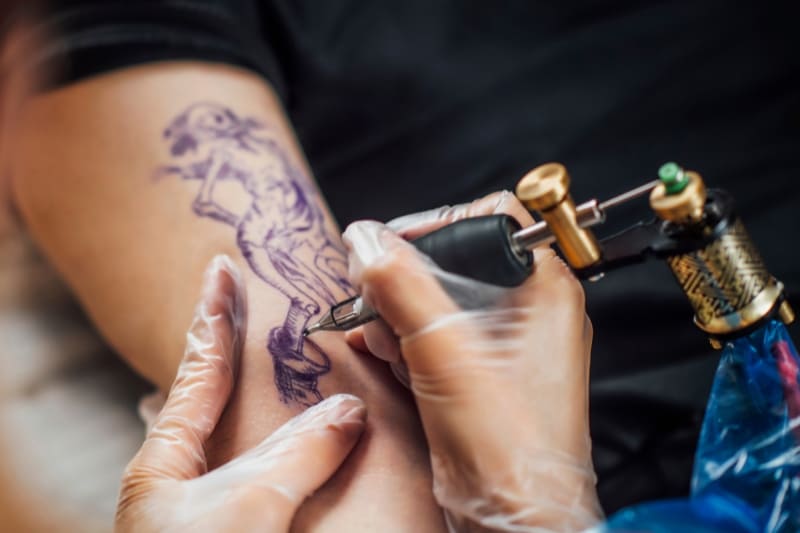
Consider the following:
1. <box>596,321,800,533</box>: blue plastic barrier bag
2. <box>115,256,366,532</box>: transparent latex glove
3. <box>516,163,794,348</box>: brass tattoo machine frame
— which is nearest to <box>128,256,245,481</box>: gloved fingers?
<box>115,256,366,532</box>: transparent latex glove

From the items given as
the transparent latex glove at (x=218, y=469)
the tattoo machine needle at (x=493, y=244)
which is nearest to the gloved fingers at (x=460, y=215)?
the tattoo machine needle at (x=493, y=244)

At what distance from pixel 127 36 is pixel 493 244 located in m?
0.72

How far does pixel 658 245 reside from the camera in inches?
27.6

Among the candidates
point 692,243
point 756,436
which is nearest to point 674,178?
point 692,243

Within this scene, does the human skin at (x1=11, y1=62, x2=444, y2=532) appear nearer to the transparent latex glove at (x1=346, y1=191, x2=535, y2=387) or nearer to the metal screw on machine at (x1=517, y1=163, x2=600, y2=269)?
the transparent latex glove at (x1=346, y1=191, x2=535, y2=387)

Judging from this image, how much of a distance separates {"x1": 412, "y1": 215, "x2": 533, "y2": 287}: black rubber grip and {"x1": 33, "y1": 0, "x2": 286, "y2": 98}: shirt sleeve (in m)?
0.60

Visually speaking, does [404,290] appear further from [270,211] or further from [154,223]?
[154,223]

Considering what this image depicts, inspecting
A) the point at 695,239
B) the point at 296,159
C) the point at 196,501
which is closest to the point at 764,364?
the point at 695,239

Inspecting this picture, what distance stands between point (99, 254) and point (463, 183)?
0.62 metres

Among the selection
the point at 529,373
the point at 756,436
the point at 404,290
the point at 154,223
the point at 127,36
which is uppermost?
the point at 127,36

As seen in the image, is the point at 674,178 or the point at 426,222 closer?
the point at 674,178

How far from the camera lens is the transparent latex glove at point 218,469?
0.76 metres

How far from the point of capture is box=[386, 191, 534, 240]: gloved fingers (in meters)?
0.90

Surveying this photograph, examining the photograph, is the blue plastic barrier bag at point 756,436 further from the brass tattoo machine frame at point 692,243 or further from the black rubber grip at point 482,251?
the black rubber grip at point 482,251
